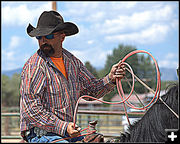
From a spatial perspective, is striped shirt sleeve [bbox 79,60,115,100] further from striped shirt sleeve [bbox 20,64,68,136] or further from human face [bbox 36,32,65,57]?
striped shirt sleeve [bbox 20,64,68,136]

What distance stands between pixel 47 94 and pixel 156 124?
713 mm

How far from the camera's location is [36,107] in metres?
1.91

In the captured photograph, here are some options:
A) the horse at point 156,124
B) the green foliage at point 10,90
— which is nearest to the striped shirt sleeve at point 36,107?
the horse at point 156,124

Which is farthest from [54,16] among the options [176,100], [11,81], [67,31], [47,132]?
[11,81]

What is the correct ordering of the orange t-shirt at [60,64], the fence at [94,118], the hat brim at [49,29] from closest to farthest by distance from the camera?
1. the hat brim at [49,29]
2. the orange t-shirt at [60,64]
3. the fence at [94,118]

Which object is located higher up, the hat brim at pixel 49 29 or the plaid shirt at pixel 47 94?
the hat brim at pixel 49 29

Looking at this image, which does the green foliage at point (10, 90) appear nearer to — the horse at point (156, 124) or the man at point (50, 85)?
the man at point (50, 85)

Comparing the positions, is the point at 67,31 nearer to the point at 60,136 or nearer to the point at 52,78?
the point at 52,78

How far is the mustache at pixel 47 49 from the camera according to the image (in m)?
2.05

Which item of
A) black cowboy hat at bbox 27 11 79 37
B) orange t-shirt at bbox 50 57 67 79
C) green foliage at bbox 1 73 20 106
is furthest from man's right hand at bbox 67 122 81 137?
green foliage at bbox 1 73 20 106

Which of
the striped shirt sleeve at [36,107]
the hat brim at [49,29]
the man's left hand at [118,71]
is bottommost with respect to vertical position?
the striped shirt sleeve at [36,107]

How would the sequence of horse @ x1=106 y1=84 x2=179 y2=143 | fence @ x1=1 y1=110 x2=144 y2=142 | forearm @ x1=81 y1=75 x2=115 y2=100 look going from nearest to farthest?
horse @ x1=106 y1=84 x2=179 y2=143 → forearm @ x1=81 y1=75 x2=115 y2=100 → fence @ x1=1 y1=110 x2=144 y2=142

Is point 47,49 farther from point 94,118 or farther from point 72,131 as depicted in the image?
point 94,118

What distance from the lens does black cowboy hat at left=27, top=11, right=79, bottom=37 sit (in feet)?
6.64
